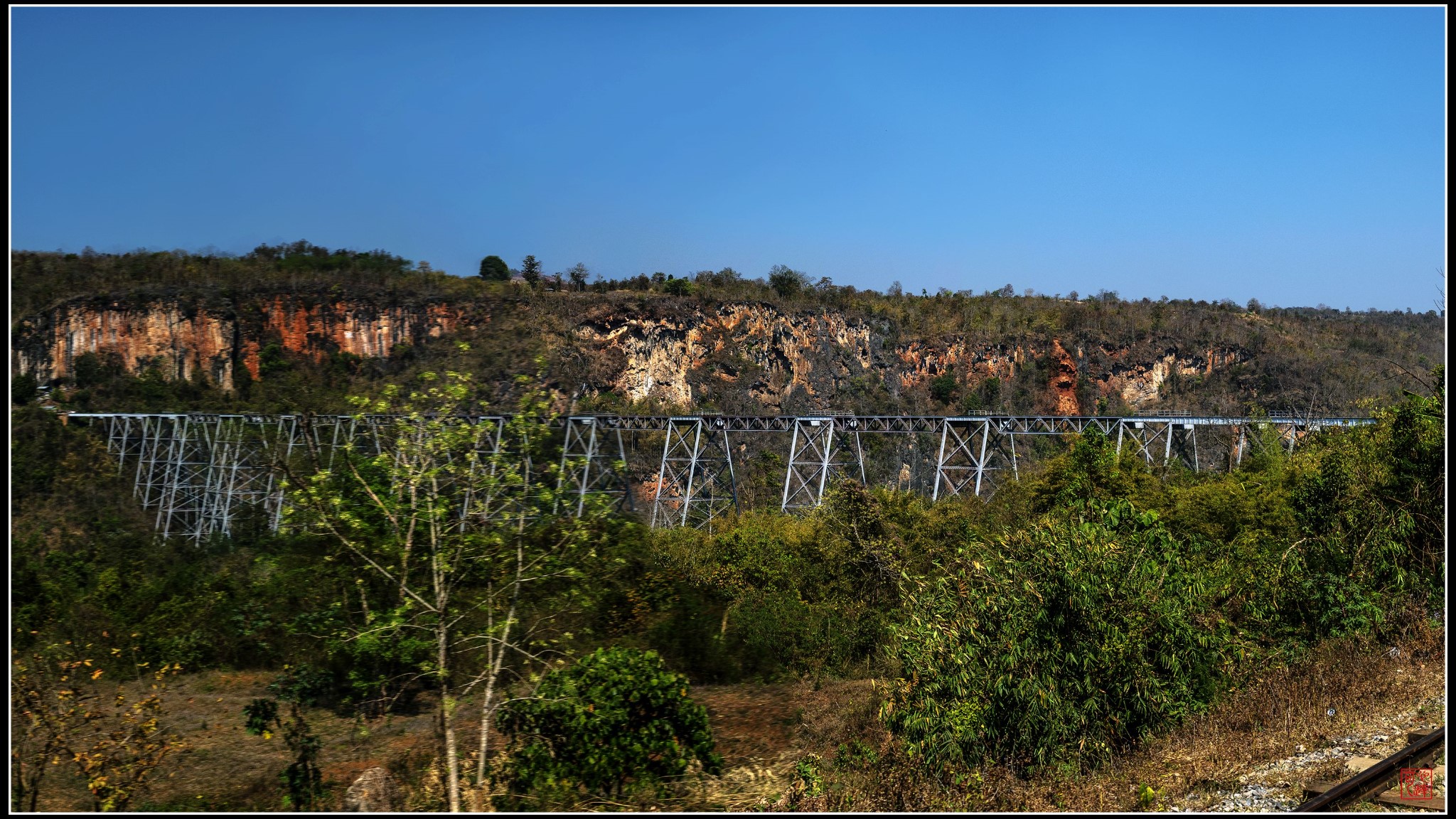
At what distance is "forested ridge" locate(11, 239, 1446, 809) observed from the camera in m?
8.23

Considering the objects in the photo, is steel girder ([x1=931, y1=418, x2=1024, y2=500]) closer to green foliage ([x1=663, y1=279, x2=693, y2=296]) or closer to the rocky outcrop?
the rocky outcrop

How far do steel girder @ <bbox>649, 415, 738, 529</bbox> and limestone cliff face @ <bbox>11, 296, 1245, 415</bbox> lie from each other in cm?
1297

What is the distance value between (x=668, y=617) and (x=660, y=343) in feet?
162

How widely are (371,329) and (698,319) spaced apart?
62.3ft

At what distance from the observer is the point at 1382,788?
20.6 feet

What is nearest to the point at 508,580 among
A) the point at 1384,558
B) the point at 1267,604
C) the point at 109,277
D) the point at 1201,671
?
the point at 1201,671

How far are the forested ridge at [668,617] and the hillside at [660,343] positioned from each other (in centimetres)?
3137

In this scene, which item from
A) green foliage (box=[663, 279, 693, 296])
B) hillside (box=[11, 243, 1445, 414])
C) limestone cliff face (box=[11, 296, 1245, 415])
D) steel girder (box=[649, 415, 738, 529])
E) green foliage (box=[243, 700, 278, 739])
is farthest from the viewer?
green foliage (box=[663, 279, 693, 296])

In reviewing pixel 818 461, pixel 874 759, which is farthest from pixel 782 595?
pixel 818 461

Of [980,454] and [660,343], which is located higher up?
[660,343]

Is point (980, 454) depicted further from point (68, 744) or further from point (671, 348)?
point (68, 744)

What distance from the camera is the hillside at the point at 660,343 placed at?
52375 millimetres
